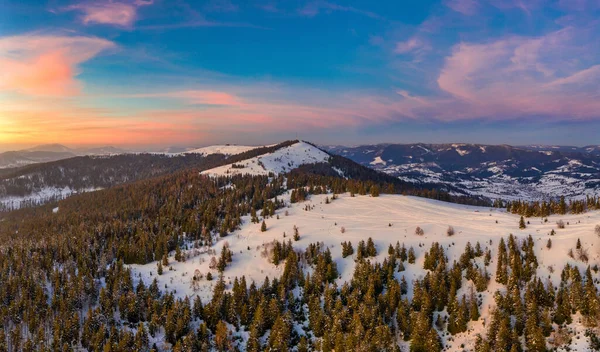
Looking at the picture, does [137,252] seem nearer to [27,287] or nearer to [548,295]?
[27,287]

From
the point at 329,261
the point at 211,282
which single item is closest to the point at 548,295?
the point at 329,261

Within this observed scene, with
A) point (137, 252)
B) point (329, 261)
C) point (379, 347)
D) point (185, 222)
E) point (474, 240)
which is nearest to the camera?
point (379, 347)

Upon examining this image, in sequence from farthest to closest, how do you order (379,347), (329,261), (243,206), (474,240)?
1. (243,206)
2. (329,261)
3. (474,240)
4. (379,347)

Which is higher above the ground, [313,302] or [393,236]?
[393,236]

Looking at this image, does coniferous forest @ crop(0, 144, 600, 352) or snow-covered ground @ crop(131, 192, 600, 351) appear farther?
snow-covered ground @ crop(131, 192, 600, 351)

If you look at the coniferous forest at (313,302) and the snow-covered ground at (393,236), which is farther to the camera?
the snow-covered ground at (393,236)

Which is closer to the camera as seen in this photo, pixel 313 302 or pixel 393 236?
pixel 313 302

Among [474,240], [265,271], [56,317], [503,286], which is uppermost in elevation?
[474,240]

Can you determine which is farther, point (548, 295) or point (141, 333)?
point (141, 333)
